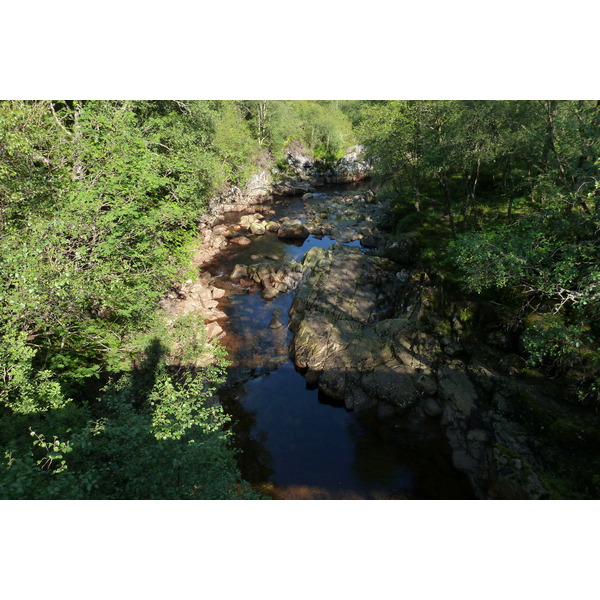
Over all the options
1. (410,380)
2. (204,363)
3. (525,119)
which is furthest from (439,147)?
(204,363)

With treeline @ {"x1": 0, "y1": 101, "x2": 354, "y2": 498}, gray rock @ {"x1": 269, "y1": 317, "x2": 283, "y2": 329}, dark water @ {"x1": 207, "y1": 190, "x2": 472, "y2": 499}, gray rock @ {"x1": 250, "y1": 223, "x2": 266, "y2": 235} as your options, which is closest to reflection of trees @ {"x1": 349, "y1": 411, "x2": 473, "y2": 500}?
dark water @ {"x1": 207, "y1": 190, "x2": 472, "y2": 499}

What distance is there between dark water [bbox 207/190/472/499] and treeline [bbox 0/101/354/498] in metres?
3.28

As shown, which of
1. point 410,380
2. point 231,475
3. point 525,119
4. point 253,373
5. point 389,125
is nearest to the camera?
point 231,475

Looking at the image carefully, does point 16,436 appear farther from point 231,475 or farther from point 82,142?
point 82,142

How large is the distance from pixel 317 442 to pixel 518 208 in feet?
59.8

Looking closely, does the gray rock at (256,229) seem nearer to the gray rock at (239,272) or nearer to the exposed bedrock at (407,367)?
the gray rock at (239,272)

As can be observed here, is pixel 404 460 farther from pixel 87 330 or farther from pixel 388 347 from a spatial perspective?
pixel 87 330

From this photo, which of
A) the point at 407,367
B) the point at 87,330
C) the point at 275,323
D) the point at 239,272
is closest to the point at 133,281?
the point at 87,330

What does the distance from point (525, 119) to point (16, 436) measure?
72.6 ft

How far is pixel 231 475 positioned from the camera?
760 centimetres

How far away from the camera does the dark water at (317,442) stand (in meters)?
11.5

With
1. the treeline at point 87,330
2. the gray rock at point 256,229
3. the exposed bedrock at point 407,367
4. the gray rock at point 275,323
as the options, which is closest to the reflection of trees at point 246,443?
the treeline at point 87,330

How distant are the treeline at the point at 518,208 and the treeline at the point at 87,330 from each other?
919 centimetres

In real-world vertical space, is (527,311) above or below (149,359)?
above
